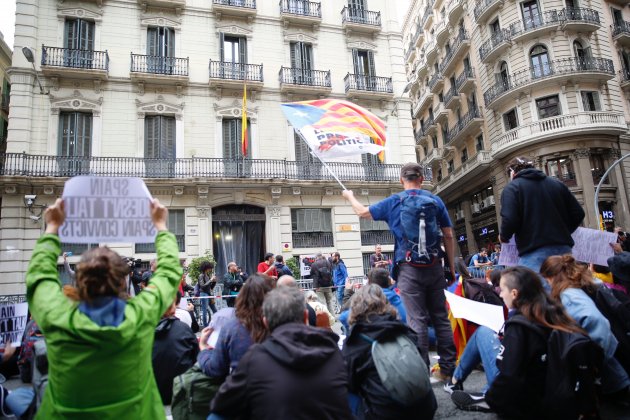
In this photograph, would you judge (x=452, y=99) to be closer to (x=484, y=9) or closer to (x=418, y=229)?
(x=484, y=9)

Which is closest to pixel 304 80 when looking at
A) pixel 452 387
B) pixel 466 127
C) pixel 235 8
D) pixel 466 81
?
pixel 235 8

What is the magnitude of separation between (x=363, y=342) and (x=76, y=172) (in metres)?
16.6

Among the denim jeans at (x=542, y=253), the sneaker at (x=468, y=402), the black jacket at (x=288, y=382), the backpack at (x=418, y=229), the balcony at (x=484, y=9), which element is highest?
the balcony at (x=484, y=9)

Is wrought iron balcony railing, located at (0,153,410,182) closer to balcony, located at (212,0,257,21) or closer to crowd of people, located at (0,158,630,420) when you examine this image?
balcony, located at (212,0,257,21)

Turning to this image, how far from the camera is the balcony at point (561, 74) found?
23373 millimetres

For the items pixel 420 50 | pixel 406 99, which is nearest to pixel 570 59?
pixel 406 99

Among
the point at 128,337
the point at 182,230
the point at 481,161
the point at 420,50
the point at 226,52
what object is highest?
the point at 420,50

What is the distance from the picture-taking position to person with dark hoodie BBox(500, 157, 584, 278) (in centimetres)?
411

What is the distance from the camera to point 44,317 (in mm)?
2129

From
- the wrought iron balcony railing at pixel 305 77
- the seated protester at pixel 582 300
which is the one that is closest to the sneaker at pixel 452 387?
the seated protester at pixel 582 300

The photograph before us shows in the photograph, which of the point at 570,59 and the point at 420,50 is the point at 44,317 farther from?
the point at 420,50

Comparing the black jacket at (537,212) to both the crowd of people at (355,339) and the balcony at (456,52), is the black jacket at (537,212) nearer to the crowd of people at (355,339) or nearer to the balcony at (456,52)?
the crowd of people at (355,339)

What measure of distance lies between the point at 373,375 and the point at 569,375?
4.44 feet

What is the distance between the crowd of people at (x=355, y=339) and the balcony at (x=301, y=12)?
17977mm
